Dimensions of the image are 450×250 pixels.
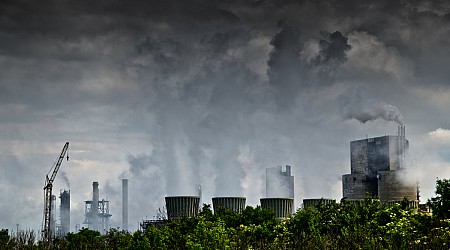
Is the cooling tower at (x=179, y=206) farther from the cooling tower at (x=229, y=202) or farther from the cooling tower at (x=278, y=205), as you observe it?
the cooling tower at (x=278, y=205)

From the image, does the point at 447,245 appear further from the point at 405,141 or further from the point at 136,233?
the point at 405,141

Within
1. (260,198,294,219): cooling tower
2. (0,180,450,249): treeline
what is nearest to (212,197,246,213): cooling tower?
(260,198,294,219): cooling tower

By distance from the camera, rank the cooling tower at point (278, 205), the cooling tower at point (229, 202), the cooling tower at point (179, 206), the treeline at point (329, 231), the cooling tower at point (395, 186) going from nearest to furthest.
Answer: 1. the treeline at point (329, 231)
2. the cooling tower at point (179, 206)
3. the cooling tower at point (278, 205)
4. the cooling tower at point (229, 202)
5. the cooling tower at point (395, 186)

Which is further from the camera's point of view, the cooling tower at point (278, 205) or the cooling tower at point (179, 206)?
the cooling tower at point (278, 205)

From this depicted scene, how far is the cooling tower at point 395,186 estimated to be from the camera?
316 ft

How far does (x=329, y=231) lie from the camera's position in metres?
49.4

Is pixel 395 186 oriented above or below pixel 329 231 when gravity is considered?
above

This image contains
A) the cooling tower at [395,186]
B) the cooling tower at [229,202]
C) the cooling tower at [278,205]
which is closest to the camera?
the cooling tower at [278,205]

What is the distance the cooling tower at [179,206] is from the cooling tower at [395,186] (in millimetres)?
30467

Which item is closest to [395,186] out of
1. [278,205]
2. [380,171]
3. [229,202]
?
[380,171]

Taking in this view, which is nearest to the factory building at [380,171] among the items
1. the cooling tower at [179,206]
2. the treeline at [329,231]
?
the cooling tower at [179,206]

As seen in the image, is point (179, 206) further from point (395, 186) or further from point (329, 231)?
point (329, 231)

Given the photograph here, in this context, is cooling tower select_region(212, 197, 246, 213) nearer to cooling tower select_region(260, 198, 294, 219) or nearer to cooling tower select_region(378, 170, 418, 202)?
cooling tower select_region(260, 198, 294, 219)

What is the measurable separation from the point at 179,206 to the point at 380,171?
34.2m
